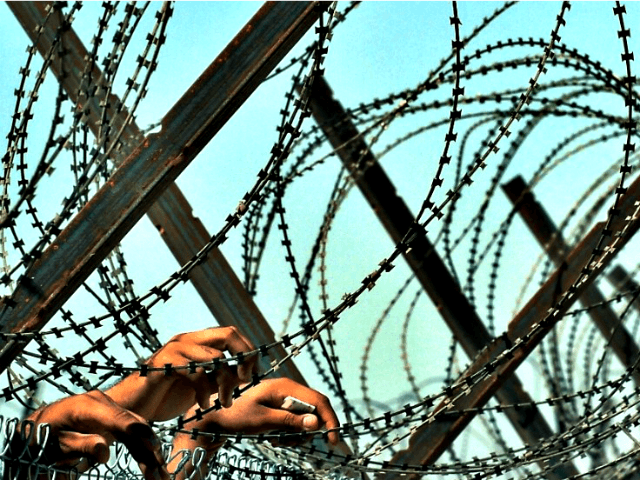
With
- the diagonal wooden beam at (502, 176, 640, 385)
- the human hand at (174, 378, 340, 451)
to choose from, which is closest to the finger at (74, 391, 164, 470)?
the human hand at (174, 378, 340, 451)

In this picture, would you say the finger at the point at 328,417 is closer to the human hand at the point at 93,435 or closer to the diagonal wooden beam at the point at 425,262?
the human hand at the point at 93,435

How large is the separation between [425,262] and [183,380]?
3.45m

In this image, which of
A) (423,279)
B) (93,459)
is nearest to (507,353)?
(93,459)

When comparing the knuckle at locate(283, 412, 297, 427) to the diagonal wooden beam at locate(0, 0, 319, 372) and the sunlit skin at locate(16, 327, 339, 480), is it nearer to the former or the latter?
the sunlit skin at locate(16, 327, 339, 480)

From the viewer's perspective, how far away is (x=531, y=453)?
5.73 meters

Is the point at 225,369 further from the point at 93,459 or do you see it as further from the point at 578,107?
the point at 578,107

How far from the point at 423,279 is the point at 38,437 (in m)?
4.39

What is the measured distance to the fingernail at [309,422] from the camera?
→ 5.45 meters

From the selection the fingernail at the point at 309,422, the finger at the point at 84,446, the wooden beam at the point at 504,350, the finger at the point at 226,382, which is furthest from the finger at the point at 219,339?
the wooden beam at the point at 504,350

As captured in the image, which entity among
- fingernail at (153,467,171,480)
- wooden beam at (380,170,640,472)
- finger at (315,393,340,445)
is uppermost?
wooden beam at (380,170,640,472)

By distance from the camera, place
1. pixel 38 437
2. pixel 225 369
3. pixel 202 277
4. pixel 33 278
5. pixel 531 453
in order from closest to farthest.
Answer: pixel 38 437 → pixel 33 278 → pixel 225 369 → pixel 531 453 → pixel 202 277

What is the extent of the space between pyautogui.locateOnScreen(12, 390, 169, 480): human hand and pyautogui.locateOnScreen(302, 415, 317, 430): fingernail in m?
0.94

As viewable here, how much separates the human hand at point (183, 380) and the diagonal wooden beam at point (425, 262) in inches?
123

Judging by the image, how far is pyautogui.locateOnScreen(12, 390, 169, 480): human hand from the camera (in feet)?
14.9
